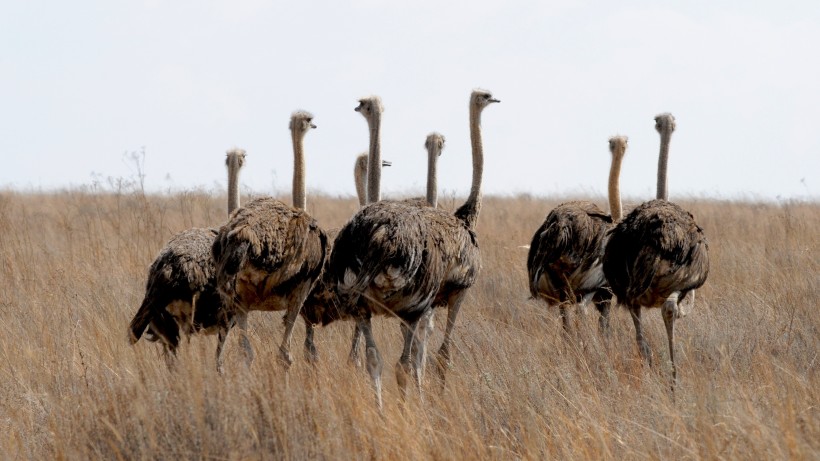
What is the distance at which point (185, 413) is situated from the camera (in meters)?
4.02

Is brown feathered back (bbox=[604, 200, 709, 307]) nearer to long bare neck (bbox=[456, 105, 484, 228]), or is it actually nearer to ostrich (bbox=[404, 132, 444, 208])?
long bare neck (bbox=[456, 105, 484, 228])

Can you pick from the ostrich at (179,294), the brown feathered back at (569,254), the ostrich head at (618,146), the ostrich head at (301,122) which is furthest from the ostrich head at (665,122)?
the ostrich at (179,294)

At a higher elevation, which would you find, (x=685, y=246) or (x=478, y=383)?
(x=685, y=246)

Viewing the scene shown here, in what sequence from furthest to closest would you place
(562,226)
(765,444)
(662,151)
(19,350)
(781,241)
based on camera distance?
(781,241) → (662,151) → (562,226) → (19,350) → (765,444)

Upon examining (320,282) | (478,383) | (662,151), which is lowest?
(478,383)

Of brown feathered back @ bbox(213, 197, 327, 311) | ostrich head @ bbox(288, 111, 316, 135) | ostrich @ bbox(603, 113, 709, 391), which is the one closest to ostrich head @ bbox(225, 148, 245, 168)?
ostrich head @ bbox(288, 111, 316, 135)

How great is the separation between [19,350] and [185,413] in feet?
8.00

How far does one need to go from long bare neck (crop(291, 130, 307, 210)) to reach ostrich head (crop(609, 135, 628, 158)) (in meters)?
2.67

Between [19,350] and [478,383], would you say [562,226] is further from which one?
[19,350]

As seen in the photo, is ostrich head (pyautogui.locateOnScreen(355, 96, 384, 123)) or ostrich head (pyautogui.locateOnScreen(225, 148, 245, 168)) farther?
ostrich head (pyautogui.locateOnScreen(225, 148, 245, 168))

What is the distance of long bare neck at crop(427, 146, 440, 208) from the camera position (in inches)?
290

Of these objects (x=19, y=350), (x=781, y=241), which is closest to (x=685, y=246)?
(x=19, y=350)

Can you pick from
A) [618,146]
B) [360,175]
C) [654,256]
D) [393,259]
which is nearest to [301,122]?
[360,175]

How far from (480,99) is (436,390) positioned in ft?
8.98
